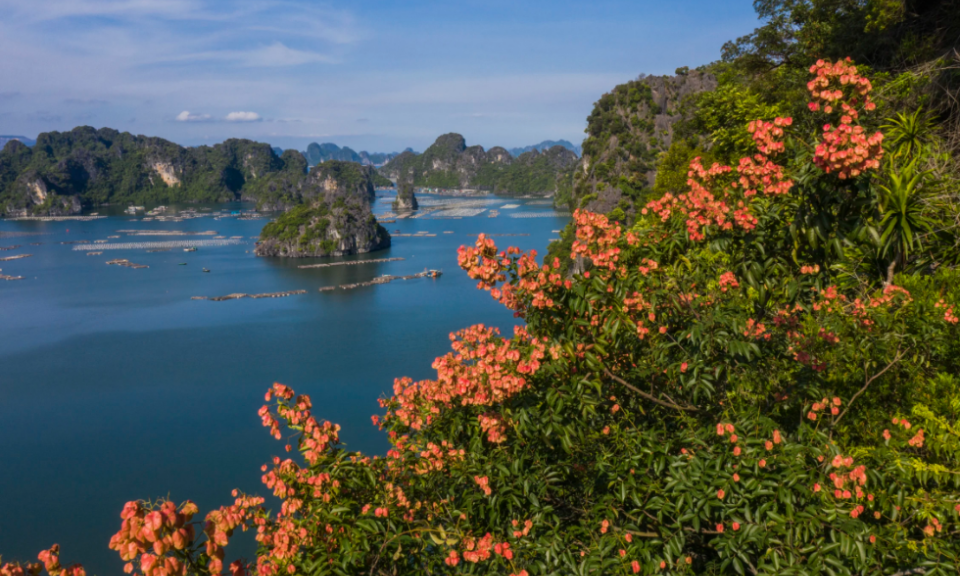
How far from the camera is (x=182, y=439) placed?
2650 centimetres

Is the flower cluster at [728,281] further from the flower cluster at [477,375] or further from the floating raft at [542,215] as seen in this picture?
the floating raft at [542,215]

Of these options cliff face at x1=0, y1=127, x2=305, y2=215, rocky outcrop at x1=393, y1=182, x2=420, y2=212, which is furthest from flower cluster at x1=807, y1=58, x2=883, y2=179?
cliff face at x1=0, y1=127, x2=305, y2=215

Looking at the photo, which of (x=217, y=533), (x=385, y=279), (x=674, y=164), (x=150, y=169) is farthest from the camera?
(x=150, y=169)

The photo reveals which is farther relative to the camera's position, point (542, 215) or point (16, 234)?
point (542, 215)

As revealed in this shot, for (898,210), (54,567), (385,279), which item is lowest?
(385,279)

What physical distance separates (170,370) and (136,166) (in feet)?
577

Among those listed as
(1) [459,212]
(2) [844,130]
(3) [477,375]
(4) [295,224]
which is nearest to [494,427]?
(3) [477,375]

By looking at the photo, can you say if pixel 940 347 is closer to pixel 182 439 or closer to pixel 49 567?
pixel 49 567

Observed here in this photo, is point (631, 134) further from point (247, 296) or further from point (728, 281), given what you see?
point (728, 281)

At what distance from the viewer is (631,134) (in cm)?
7388

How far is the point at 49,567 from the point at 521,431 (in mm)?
2667

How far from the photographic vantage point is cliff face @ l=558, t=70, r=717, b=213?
65062mm

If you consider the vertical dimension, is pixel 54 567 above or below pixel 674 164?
below

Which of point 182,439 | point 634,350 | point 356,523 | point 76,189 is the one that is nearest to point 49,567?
point 356,523
